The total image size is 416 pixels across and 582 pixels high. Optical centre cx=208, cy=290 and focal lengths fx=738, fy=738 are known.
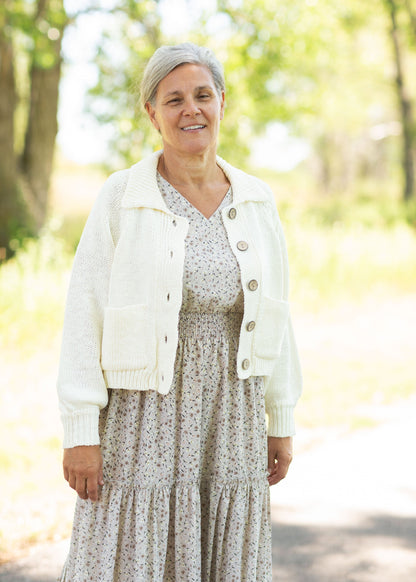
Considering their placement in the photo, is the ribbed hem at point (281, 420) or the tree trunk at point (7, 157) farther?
the tree trunk at point (7, 157)

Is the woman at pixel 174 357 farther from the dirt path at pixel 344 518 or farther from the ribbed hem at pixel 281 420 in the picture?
the dirt path at pixel 344 518

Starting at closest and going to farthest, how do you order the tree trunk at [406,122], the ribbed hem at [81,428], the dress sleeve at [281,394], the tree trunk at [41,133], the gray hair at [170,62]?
the ribbed hem at [81,428], the gray hair at [170,62], the dress sleeve at [281,394], the tree trunk at [41,133], the tree trunk at [406,122]

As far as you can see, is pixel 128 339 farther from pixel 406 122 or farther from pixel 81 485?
pixel 406 122

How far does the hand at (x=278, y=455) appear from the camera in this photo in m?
2.63

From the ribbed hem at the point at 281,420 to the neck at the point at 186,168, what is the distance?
0.84 metres

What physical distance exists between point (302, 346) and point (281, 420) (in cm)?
530

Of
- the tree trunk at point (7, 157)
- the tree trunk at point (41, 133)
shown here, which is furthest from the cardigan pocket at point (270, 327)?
the tree trunk at point (41, 133)

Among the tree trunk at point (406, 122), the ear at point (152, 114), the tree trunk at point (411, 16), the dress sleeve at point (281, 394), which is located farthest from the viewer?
the tree trunk at point (406, 122)

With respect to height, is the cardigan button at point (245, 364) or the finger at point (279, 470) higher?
the cardigan button at point (245, 364)

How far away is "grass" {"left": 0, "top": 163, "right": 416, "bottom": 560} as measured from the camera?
420 cm

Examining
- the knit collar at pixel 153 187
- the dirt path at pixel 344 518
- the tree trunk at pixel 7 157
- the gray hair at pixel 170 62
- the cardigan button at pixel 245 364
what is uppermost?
the tree trunk at pixel 7 157

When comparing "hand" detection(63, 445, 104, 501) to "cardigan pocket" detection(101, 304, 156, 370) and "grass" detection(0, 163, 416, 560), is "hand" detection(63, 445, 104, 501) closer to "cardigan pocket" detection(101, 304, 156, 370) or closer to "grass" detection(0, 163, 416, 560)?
"cardigan pocket" detection(101, 304, 156, 370)

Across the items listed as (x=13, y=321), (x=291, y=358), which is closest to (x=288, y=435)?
(x=291, y=358)

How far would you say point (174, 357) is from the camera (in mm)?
2256
